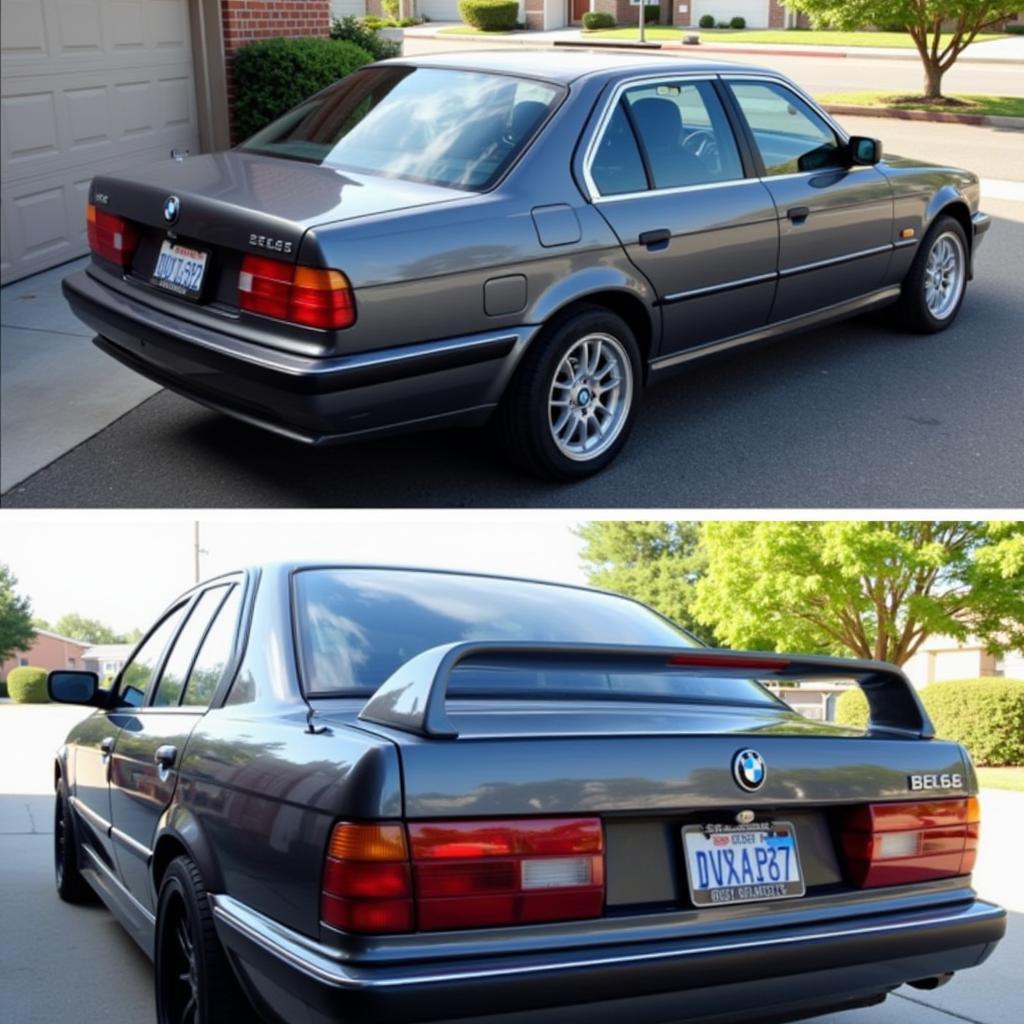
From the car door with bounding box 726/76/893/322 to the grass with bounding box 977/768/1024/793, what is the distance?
6.25m

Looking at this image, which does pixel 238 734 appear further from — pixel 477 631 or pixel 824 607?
pixel 824 607

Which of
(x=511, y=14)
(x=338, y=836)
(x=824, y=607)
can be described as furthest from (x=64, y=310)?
(x=511, y=14)

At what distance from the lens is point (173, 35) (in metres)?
11.8

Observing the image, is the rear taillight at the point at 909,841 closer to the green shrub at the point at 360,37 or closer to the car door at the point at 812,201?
the car door at the point at 812,201

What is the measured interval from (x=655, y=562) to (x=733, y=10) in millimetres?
15495

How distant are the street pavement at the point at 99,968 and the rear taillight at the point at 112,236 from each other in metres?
2.92

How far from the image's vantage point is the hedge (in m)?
14.9

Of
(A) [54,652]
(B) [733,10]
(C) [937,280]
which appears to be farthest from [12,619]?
(C) [937,280]

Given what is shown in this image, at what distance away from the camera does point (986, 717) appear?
15.0 m

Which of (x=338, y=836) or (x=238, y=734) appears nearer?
(x=338, y=836)

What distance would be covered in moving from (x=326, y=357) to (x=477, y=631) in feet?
5.34

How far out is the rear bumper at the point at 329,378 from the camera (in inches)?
191

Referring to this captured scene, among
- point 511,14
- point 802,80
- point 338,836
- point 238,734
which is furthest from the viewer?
point 511,14

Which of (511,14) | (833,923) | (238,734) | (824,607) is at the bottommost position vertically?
(824,607)
